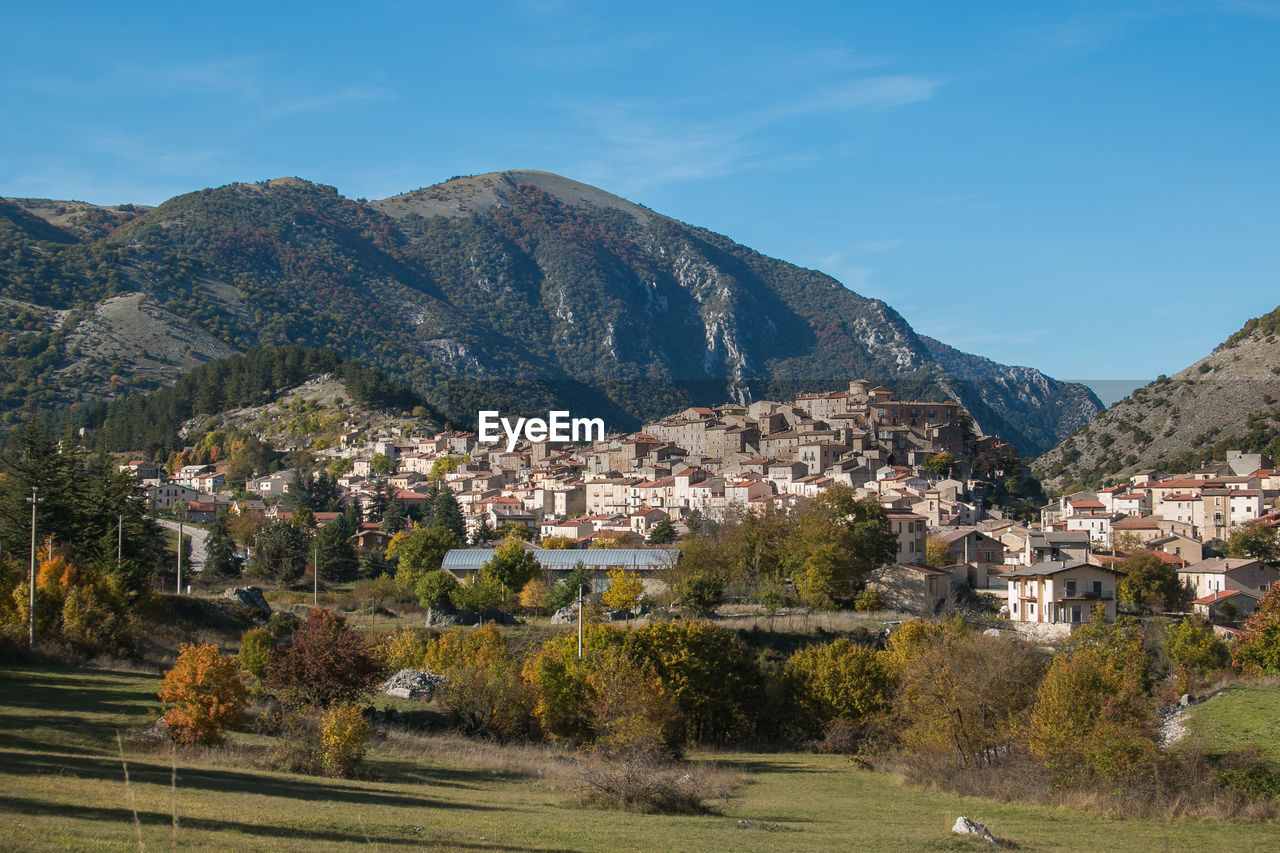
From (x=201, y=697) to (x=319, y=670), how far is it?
615 cm

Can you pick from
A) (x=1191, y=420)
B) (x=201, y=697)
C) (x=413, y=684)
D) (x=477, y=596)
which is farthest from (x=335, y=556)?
(x=1191, y=420)

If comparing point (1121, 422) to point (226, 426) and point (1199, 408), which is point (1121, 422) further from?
point (226, 426)

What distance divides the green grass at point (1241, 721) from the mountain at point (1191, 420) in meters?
77.0

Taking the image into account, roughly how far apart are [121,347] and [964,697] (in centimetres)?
17316

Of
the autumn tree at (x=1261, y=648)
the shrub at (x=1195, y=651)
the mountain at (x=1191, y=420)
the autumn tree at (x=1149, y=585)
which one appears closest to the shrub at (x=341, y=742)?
the autumn tree at (x=1261, y=648)

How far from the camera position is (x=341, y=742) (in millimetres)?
21375

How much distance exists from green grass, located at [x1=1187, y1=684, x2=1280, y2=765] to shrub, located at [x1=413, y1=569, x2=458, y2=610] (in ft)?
108

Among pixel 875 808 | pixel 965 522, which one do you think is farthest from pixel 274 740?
pixel 965 522

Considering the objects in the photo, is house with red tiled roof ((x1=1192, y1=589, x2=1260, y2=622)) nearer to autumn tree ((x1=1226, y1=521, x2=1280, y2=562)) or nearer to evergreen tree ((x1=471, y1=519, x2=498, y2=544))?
autumn tree ((x1=1226, y1=521, x2=1280, y2=562))

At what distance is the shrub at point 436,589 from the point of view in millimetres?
55500

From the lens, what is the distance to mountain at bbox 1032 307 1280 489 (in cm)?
11081

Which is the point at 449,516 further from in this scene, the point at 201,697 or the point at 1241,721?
the point at 201,697

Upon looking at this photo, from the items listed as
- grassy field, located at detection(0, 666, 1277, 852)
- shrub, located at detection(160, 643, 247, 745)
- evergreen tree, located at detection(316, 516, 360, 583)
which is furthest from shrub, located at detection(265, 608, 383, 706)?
evergreen tree, located at detection(316, 516, 360, 583)

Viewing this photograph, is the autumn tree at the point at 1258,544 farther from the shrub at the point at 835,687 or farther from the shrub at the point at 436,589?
the shrub at the point at 436,589
